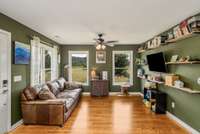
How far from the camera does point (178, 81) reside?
4.11 m

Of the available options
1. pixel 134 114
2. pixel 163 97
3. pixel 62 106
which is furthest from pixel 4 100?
pixel 163 97

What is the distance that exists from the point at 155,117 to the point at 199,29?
2610 mm

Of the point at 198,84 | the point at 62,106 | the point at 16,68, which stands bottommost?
the point at 62,106

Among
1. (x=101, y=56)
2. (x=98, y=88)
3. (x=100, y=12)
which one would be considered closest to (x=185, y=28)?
(x=100, y=12)

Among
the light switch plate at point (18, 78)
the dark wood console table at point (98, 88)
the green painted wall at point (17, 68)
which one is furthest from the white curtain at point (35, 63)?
the dark wood console table at point (98, 88)

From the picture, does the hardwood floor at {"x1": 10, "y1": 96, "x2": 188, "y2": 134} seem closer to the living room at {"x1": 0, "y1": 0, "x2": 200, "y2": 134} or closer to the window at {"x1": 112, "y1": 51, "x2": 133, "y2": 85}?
the living room at {"x1": 0, "y1": 0, "x2": 200, "y2": 134}

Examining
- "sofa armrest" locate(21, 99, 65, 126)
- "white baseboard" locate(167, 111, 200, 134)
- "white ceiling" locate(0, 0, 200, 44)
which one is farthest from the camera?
"sofa armrest" locate(21, 99, 65, 126)

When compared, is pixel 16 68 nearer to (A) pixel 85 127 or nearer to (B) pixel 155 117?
(A) pixel 85 127

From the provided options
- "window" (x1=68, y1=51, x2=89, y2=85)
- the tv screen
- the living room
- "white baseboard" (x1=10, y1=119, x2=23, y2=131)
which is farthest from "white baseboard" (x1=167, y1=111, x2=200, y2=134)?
"window" (x1=68, y1=51, x2=89, y2=85)

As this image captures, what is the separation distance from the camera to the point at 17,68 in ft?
13.5

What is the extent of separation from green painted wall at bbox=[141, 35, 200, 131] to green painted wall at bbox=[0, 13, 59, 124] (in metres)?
3.80

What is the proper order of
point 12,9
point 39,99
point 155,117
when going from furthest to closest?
1. point 155,117
2. point 39,99
3. point 12,9

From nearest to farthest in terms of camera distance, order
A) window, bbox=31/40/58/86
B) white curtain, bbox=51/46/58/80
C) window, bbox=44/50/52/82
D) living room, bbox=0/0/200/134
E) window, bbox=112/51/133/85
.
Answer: living room, bbox=0/0/200/134, window, bbox=31/40/58/86, window, bbox=44/50/52/82, white curtain, bbox=51/46/58/80, window, bbox=112/51/133/85

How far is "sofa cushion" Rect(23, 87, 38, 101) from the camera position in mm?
4264
